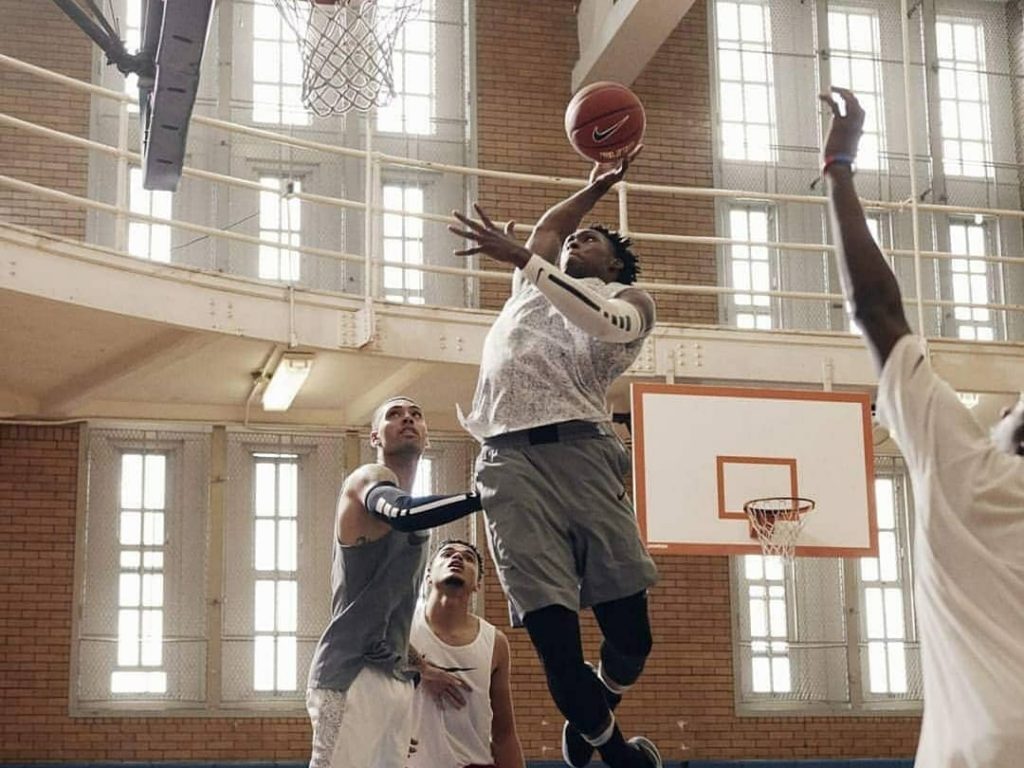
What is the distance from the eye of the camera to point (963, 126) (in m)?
14.7

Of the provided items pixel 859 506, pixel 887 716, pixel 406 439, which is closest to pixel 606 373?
pixel 406 439

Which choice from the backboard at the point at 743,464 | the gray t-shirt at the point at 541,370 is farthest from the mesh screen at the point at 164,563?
the gray t-shirt at the point at 541,370

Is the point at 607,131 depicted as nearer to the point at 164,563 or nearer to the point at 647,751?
the point at 647,751

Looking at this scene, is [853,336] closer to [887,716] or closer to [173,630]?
[887,716]

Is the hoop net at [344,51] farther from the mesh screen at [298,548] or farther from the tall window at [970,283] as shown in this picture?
the tall window at [970,283]

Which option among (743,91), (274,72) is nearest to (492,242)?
(274,72)

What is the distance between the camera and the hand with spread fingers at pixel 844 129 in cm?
312

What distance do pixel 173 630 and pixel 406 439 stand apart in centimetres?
682

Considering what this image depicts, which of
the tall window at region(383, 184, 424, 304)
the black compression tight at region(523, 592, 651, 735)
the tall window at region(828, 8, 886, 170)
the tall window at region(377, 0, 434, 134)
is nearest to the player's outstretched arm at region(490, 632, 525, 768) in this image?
the black compression tight at region(523, 592, 651, 735)

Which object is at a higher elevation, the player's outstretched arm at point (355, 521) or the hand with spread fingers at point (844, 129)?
the hand with spread fingers at point (844, 129)

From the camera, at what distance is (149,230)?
1238 cm

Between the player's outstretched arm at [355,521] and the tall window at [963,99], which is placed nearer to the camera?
the player's outstretched arm at [355,521]

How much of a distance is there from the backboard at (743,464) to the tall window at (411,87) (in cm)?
422

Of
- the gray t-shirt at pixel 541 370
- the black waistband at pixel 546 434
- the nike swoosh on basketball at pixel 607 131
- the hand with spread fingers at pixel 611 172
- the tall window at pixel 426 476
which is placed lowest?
the black waistband at pixel 546 434
